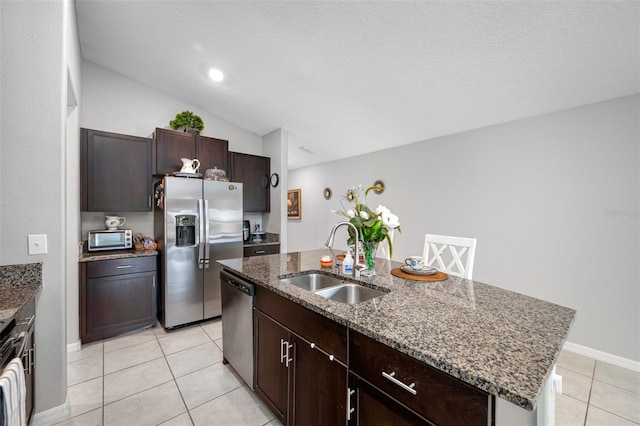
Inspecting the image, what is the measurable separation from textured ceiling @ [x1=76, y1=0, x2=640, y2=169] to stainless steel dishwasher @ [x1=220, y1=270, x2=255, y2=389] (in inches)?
81.9

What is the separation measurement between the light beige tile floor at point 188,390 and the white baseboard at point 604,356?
0.04 m

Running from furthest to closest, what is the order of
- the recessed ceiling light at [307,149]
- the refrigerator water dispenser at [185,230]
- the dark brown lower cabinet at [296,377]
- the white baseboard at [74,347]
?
the recessed ceiling light at [307,149], the refrigerator water dispenser at [185,230], the white baseboard at [74,347], the dark brown lower cabinet at [296,377]

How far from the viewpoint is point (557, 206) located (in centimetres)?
260

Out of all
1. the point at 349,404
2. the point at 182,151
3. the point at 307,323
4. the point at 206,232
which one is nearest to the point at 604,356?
the point at 349,404

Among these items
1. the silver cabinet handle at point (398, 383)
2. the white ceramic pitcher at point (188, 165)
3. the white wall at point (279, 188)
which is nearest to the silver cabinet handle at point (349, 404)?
the silver cabinet handle at point (398, 383)

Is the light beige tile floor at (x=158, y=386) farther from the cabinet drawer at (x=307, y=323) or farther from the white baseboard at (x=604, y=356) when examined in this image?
the white baseboard at (x=604, y=356)

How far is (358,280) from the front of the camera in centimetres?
171

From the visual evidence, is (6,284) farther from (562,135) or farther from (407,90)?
(562,135)

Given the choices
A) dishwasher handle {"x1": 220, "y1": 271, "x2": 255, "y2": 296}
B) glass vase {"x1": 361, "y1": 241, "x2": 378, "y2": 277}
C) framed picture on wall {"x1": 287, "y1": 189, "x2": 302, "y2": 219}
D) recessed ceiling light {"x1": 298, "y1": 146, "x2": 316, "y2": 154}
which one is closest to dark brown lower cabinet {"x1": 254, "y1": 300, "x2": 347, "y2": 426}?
dishwasher handle {"x1": 220, "y1": 271, "x2": 255, "y2": 296}

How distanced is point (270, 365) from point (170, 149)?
2842mm

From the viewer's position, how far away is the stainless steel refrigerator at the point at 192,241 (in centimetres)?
296

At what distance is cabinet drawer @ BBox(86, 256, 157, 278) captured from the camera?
269 cm

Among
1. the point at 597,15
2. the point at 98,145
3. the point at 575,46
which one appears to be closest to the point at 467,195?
the point at 575,46

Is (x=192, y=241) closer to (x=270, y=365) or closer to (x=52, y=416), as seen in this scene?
(x=52, y=416)
